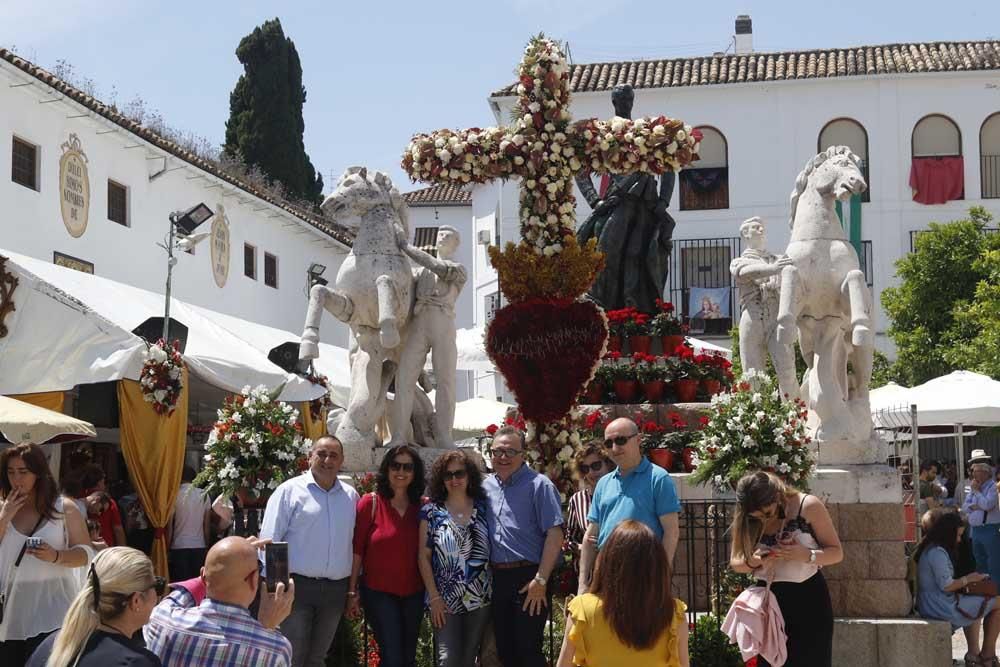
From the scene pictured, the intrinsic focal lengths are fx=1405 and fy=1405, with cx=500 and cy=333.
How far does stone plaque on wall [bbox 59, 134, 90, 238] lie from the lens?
22.6m

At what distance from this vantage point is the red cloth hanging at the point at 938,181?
127 ft

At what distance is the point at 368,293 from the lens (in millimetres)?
10367

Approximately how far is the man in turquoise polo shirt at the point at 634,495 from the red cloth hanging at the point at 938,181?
33.7m

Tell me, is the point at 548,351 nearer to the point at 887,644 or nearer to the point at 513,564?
the point at 513,564

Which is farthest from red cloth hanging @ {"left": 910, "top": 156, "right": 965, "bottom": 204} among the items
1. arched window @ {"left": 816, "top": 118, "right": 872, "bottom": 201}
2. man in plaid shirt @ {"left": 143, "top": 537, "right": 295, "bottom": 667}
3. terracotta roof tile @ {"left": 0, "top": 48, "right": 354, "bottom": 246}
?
man in plaid shirt @ {"left": 143, "top": 537, "right": 295, "bottom": 667}

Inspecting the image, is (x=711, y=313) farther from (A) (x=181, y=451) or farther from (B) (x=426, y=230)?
(A) (x=181, y=451)

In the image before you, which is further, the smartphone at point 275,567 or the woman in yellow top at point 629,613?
the smartphone at point 275,567

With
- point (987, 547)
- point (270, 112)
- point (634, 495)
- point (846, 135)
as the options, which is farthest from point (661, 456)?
point (846, 135)

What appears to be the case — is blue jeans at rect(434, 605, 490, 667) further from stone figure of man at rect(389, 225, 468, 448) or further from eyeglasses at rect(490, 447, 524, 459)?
stone figure of man at rect(389, 225, 468, 448)

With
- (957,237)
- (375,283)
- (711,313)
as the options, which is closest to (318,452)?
(375,283)

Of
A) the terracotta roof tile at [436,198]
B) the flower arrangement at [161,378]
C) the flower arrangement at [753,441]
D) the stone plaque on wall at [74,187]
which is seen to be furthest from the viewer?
the terracotta roof tile at [436,198]

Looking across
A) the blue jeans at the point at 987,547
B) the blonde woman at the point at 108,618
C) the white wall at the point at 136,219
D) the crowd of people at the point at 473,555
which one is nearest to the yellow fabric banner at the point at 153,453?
the crowd of people at the point at 473,555

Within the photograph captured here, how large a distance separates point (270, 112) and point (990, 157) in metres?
20.0

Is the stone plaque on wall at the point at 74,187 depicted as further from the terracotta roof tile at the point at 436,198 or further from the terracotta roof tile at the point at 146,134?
the terracotta roof tile at the point at 436,198
